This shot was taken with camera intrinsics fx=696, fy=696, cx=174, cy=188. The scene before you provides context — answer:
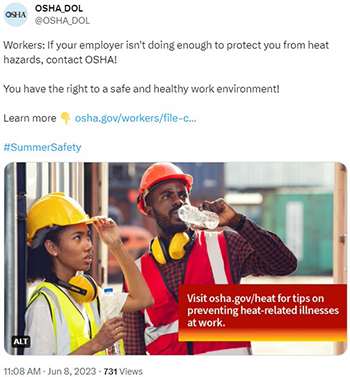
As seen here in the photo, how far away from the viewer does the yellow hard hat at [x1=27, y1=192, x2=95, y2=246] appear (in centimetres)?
400

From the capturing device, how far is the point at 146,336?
4.11m

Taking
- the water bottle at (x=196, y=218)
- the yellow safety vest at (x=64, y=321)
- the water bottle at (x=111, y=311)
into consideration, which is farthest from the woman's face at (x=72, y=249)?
the water bottle at (x=196, y=218)

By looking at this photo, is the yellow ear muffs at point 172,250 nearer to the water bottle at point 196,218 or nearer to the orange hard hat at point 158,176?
the water bottle at point 196,218

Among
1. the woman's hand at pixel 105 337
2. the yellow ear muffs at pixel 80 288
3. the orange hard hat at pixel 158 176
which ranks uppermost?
the orange hard hat at pixel 158 176

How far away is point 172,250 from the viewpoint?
411 cm

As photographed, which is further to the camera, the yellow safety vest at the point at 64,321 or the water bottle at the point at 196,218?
the water bottle at the point at 196,218

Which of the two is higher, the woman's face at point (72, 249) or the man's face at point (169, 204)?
the man's face at point (169, 204)

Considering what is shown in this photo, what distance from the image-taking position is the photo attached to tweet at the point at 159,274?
13.1 feet

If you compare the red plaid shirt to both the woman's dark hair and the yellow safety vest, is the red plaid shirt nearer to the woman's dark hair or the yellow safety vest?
the yellow safety vest

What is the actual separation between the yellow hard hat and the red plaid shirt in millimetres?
583

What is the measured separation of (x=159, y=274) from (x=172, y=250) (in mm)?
160

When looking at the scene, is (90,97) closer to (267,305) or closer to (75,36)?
(75,36)

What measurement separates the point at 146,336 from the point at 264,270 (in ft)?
2.62

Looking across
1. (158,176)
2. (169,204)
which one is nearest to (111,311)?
(169,204)
